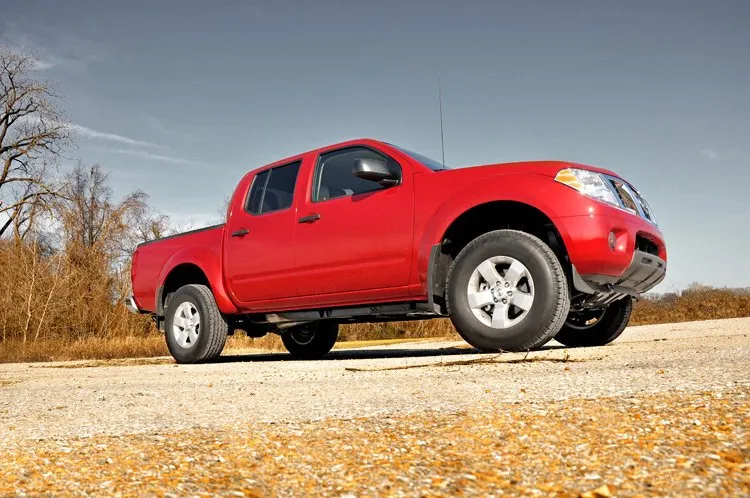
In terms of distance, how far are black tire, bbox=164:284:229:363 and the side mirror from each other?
2.57m

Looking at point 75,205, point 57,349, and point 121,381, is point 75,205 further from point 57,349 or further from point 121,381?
point 121,381

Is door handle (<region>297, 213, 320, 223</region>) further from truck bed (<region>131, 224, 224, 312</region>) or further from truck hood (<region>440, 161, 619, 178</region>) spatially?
truck hood (<region>440, 161, 619, 178</region>)

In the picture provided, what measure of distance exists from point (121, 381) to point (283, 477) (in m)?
3.71

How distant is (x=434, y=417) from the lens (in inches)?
95.5

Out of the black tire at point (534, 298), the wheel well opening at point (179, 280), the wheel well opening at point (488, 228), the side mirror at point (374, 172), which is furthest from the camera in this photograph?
the wheel well opening at point (179, 280)

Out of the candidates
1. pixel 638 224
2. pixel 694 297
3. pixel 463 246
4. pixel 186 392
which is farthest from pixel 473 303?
pixel 694 297

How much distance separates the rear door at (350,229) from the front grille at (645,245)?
180 centimetres

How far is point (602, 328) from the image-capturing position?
643cm

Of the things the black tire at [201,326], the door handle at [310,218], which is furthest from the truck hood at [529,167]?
the black tire at [201,326]

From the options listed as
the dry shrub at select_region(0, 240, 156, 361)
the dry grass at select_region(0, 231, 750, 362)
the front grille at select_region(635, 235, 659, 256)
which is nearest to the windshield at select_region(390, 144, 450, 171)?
the front grille at select_region(635, 235, 659, 256)

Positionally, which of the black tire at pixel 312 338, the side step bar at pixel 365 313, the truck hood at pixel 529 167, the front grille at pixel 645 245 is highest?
the truck hood at pixel 529 167

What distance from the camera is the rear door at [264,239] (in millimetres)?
6273

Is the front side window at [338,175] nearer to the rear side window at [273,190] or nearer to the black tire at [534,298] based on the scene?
the rear side window at [273,190]

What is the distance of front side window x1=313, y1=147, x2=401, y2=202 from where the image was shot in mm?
5980
